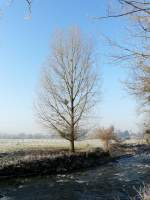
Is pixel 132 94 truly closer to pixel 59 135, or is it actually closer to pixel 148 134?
pixel 148 134

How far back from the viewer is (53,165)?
2288 centimetres

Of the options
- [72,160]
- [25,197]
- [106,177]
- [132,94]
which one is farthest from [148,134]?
[25,197]

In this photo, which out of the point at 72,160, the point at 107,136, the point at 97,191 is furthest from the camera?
the point at 107,136

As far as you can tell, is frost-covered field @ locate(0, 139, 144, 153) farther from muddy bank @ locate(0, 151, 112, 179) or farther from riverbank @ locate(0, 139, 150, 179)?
muddy bank @ locate(0, 151, 112, 179)

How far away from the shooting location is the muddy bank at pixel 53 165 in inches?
812

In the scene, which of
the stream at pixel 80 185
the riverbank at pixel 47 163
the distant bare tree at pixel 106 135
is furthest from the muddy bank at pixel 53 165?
the distant bare tree at pixel 106 135

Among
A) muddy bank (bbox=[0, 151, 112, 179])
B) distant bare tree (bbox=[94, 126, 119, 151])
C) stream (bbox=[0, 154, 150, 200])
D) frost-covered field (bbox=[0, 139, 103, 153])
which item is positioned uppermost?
distant bare tree (bbox=[94, 126, 119, 151])

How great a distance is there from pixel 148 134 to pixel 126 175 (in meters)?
8.77

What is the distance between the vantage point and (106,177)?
19.6 metres

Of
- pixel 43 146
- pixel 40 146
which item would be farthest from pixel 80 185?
pixel 40 146

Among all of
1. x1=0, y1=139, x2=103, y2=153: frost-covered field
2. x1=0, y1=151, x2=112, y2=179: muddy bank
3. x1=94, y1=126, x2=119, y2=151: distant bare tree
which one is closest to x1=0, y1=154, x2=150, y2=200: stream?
x1=0, y1=151, x2=112, y2=179: muddy bank

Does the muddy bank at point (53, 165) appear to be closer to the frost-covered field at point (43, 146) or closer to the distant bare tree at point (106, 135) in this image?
the frost-covered field at point (43, 146)

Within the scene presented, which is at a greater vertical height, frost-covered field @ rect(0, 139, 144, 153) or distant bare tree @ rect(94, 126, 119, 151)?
distant bare tree @ rect(94, 126, 119, 151)

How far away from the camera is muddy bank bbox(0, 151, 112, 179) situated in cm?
2062
